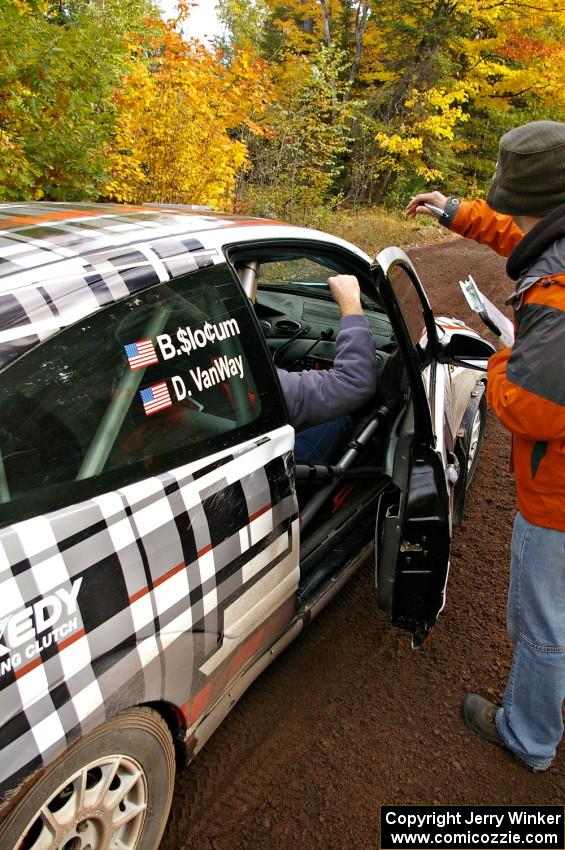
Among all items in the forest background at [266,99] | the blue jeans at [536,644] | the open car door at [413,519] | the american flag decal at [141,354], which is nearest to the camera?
the american flag decal at [141,354]

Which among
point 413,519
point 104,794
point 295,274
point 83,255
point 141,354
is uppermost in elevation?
point 83,255

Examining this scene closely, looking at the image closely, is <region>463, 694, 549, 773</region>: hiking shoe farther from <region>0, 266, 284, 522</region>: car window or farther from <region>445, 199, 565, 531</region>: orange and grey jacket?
<region>0, 266, 284, 522</region>: car window

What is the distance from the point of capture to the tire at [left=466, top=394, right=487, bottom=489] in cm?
346

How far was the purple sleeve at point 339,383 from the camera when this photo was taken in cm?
218

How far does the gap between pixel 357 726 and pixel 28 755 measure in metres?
1.50

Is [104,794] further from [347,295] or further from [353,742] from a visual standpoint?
[347,295]

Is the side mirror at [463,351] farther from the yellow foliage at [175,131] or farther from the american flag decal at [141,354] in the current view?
the yellow foliage at [175,131]

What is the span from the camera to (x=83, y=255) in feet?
4.89

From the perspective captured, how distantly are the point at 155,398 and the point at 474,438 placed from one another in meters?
2.66

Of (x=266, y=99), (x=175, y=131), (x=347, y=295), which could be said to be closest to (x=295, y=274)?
(x=347, y=295)

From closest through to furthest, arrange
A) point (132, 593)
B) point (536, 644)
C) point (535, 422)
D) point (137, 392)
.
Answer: point (132, 593), point (137, 392), point (535, 422), point (536, 644)

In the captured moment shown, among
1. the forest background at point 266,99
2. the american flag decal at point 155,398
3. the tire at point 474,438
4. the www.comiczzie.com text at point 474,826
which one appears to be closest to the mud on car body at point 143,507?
the american flag decal at point 155,398

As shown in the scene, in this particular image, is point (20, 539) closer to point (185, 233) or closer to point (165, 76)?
point (185, 233)

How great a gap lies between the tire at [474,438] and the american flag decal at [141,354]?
232 centimetres
